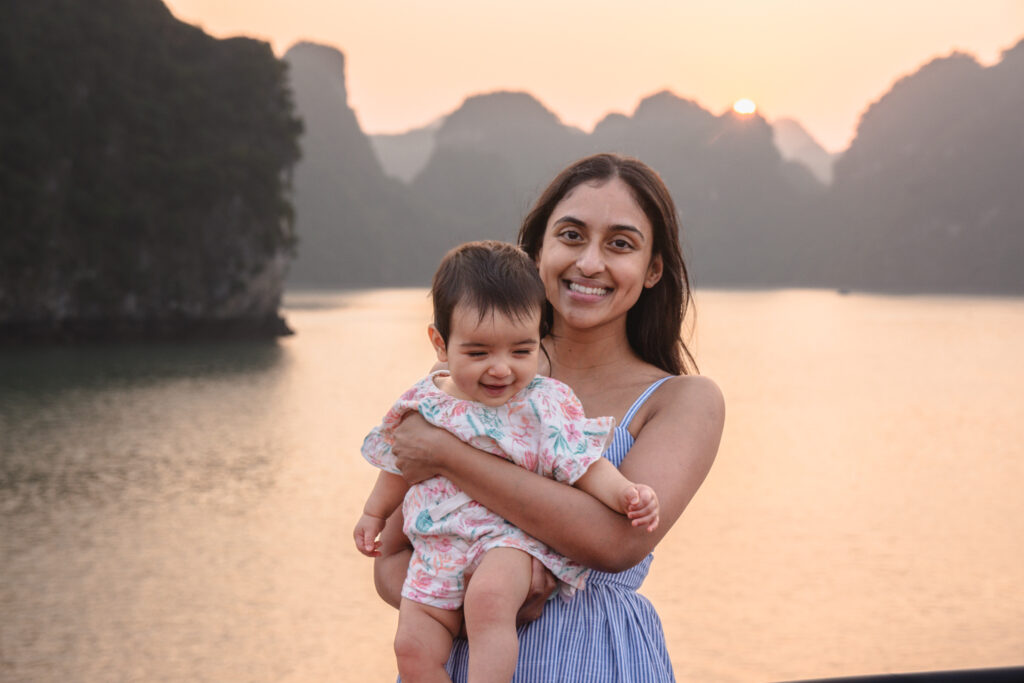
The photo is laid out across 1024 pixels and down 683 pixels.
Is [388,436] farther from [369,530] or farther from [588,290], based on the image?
[588,290]

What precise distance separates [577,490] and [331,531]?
19.5 metres

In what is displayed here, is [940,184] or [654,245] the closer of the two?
[654,245]

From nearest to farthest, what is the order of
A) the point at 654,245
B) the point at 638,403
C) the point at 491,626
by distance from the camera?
the point at 491,626 → the point at 638,403 → the point at 654,245

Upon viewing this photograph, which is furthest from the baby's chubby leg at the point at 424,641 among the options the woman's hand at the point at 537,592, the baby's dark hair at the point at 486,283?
the baby's dark hair at the point at 486,283

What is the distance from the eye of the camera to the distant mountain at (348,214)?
129375 mm

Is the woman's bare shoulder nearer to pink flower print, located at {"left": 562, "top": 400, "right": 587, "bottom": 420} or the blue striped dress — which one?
the blue striped dress

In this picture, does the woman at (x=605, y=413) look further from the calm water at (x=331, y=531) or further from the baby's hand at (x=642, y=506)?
the calm water at (x=331, y=531)

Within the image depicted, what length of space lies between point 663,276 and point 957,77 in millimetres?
165820

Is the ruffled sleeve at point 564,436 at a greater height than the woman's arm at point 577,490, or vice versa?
the ruffled sleeve at point 564,436

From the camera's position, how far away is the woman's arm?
1.58 meters

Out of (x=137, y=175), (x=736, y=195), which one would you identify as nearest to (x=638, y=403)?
(x=137, y=175)

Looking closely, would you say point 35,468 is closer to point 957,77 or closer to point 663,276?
point 663,276

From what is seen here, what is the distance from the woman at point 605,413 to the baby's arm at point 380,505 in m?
0.04

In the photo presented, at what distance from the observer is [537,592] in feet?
5.32
